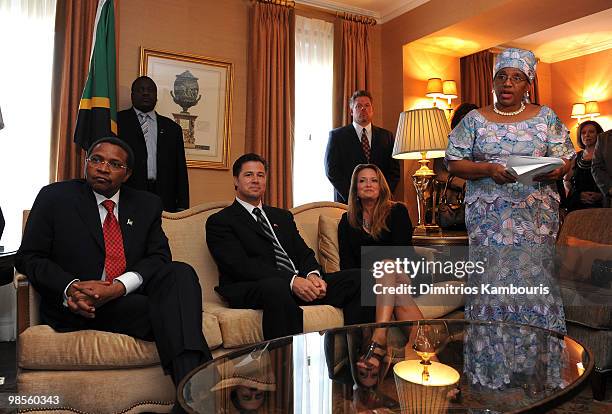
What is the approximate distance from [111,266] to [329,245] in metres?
1.24

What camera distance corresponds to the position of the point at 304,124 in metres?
5.18

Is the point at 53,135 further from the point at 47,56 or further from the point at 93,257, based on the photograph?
the point at 93,257

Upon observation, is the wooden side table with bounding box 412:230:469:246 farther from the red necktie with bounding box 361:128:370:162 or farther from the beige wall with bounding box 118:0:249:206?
the beige wall with bounding box 118:0:249:206

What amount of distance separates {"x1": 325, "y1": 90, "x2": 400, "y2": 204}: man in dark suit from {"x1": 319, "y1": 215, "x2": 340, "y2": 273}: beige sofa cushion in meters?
1.31

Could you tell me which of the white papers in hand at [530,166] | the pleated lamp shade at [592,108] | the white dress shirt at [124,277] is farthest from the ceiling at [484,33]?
the white dress shirt at [124,277]

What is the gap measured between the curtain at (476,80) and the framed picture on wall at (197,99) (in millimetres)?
2706

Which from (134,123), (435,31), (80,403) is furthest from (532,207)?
(435,31)

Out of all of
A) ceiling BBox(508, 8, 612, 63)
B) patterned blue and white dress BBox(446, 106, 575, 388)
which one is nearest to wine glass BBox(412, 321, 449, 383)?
patterned blue and white dress BBox(446, 106, 575, 388)

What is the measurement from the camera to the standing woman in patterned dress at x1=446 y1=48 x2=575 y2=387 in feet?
7.04

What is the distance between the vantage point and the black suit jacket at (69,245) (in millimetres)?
2055

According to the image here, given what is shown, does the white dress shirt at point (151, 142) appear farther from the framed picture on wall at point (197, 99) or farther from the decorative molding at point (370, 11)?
the decorative molding at point (370, 11)

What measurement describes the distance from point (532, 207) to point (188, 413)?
162 cm

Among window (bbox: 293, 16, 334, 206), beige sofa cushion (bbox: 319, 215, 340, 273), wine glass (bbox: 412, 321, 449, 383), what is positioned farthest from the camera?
window (bbox: 293, 16, 334, 206)

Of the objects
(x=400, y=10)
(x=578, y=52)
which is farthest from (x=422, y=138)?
(x=578, y=52)
